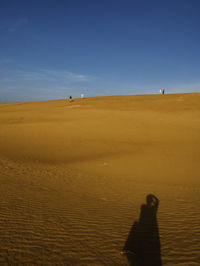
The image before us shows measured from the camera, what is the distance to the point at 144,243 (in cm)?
403

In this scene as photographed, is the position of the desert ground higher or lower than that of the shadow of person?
higher

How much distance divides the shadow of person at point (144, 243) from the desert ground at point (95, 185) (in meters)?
0.14

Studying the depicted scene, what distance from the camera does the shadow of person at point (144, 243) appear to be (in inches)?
137

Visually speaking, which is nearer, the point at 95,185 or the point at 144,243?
the point at 144,243

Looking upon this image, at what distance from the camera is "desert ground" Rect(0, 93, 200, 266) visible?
3834 mm

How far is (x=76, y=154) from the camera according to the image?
13.5m

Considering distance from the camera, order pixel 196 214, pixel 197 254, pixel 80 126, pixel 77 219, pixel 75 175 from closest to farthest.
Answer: pixel 197 254, pixel 77 219, pixel 196 214, pixel 75 175, pixel 80 126

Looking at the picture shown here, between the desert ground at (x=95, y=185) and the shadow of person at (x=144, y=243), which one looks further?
A: the desert ground at (x=95, y=185)

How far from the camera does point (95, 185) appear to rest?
8242 mm

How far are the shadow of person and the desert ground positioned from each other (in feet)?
0.46

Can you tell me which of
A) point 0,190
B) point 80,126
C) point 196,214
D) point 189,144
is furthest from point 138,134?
point 0,190

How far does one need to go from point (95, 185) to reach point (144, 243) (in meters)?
4.39

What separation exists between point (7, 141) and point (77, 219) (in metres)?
12.9

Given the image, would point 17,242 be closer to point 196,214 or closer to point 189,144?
point 196,214
